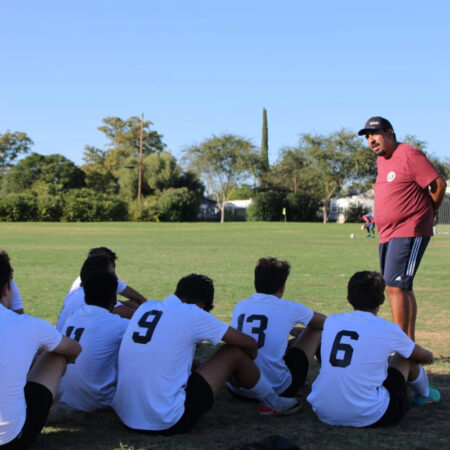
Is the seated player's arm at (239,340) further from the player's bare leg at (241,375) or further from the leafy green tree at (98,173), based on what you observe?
the leafy green tree at (98,173)

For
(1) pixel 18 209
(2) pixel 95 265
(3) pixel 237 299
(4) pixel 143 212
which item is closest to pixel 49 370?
(2) pixel 95 265

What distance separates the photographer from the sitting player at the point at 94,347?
4.05m

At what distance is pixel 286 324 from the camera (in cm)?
435

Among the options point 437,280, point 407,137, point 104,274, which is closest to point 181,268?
point 437,280

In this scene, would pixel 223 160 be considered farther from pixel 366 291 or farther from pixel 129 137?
pixel 366 291

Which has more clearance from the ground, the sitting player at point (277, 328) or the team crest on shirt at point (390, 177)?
the team crest on shirt at point (390, 177)

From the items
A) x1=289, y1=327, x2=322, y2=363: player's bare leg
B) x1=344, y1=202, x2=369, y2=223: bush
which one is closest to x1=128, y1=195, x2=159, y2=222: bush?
x1=344, y1=202, x2=369, y2=223: bush

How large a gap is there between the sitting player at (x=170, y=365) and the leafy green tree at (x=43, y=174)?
3009 inches

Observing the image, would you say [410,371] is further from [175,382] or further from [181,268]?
[181,268]

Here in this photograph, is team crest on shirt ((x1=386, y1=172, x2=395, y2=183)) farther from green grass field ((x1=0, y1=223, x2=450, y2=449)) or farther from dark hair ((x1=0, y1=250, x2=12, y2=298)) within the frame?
dark hair ((x1=0, y1=250, x2=12, y2=298))

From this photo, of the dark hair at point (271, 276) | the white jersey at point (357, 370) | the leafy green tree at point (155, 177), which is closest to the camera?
the white jersey at point (357, 370)

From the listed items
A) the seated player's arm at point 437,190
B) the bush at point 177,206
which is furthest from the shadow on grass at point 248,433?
the bush at point 177,206

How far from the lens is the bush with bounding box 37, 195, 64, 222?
2152 inches

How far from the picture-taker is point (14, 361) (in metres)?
3.07
